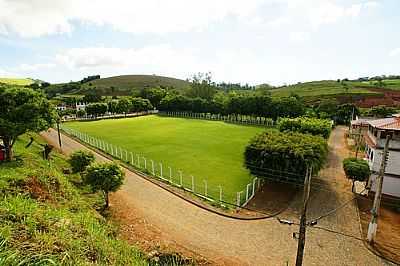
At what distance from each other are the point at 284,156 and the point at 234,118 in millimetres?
51805

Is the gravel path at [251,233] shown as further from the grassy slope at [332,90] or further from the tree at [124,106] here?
the grassy slope at [332,90]

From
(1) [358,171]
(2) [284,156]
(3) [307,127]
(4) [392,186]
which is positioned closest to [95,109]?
(3) [307,127]

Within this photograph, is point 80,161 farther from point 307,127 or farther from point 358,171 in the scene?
point 307,127

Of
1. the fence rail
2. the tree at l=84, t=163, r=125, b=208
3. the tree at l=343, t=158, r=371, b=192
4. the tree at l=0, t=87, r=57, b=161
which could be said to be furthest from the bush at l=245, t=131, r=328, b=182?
the fence rail

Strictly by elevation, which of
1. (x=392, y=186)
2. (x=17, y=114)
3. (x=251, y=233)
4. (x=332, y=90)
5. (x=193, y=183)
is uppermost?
(x=332, y=90)

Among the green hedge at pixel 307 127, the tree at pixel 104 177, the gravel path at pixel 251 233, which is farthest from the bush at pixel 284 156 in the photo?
the tree at pixel 104 177

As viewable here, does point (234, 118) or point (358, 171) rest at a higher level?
point (358, 171)

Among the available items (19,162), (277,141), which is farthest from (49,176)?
(277,141)

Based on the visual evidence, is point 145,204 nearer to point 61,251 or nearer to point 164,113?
point 61,251

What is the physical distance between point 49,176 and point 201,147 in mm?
22168

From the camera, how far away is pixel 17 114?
20.5 metres

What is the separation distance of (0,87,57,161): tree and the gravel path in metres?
8.09

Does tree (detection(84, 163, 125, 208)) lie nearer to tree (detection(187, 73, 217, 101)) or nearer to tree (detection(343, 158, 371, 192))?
tree (detection(343, 158, 371, 192))

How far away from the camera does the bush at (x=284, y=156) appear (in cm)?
2028
